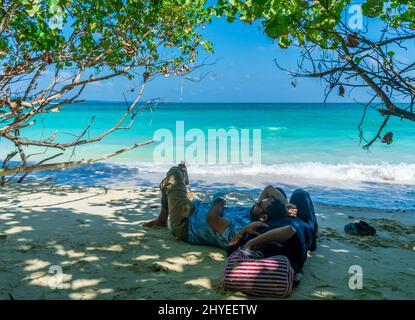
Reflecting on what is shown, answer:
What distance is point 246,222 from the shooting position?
446 cm

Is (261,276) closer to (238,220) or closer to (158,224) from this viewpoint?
(238,220)

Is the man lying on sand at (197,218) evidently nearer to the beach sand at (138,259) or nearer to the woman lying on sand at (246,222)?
the woman lying on sand at (246,222)

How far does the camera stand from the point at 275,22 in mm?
2580

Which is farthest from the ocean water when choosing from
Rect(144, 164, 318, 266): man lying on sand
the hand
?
the hand

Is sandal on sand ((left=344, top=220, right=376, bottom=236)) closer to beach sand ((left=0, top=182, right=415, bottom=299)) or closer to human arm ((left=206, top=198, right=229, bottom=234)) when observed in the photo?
beach sand ((left=0, top=182, right=415, bottom=299))

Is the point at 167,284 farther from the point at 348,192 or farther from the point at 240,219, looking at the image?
the point at 348,192

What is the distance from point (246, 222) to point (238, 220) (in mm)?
122

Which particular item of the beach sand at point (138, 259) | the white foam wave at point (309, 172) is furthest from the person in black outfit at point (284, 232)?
the white foam wave at point (309, 172)

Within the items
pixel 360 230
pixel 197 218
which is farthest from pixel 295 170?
pixel 197 218

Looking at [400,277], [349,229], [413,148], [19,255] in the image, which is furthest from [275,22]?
[413,148]

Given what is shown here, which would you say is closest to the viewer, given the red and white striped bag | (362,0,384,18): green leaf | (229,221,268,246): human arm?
(362,0,384,18): green leaf

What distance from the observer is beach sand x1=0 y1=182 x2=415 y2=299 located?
371 centimetres

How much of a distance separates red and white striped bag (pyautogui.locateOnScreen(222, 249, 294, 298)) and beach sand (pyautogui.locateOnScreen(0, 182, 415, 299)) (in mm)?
112

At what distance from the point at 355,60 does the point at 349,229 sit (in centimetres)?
352
